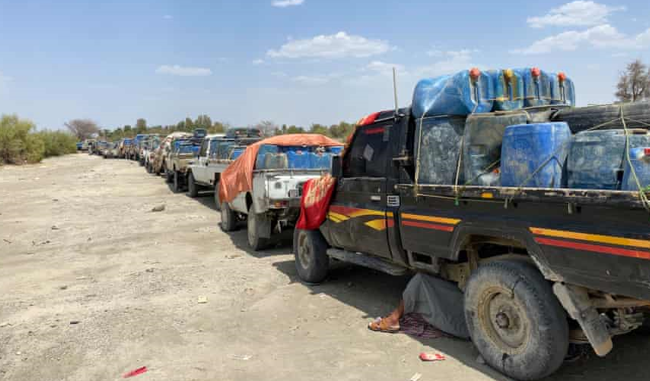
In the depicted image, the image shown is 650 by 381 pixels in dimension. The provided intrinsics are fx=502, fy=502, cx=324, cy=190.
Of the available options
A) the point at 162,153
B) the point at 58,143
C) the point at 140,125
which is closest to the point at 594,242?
the point at 162,153

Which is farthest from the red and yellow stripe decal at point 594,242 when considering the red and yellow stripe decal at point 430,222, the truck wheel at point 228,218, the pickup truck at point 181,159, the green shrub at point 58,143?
the green shrub at point 58,143

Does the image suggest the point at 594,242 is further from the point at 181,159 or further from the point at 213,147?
the point at 181,159

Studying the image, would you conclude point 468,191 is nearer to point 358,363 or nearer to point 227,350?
point 358,363

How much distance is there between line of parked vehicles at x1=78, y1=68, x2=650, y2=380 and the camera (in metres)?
3.07

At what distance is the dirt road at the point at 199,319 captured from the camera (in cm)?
414

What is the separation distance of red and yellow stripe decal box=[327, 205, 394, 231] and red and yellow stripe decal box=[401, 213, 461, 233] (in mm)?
275

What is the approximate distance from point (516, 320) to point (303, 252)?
353cm

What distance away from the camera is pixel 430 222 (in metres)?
4.36

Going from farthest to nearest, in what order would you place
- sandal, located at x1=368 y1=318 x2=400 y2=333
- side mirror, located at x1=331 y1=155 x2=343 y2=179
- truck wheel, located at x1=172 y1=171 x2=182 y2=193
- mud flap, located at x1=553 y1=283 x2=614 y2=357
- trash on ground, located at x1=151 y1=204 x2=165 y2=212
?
1. truck wheel, located at x1=172 y1=171 x2=182 y2=193
2. trash on ground, located at x1=151 y1=204 x2=165 y2=212
3. side mirror, located at x1=331 y1=155 x2=343 y2=179
4. sandal, located at x1=368 y1=318 x2=400 y2=333
5. mud flap, located at x1=553 y1=283 x2=614 y2=357

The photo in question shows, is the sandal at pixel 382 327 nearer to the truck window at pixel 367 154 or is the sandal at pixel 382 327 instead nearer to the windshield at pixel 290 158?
the truck window at pixel 367 154

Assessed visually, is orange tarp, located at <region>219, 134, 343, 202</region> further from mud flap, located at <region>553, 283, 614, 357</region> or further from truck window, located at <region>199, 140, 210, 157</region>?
mud flap, located at <region>553, 283, 614, 357</region>

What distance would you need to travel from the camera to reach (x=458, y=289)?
457 cm

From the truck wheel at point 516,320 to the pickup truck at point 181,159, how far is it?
15078mm

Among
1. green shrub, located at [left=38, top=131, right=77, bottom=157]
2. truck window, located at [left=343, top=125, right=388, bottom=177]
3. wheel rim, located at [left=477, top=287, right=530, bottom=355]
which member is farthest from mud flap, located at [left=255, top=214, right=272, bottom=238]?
green shrub, located at [left=38, top=131, right=77, bottom=157]
